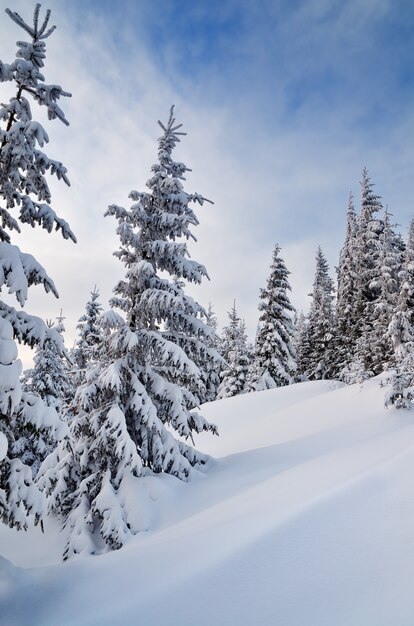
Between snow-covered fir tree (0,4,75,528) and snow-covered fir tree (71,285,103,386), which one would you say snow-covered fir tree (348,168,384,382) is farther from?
snow-covered fir tree (0,4,75,528)

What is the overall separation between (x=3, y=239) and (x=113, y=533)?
598 cm

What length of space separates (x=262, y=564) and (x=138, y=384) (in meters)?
5.46

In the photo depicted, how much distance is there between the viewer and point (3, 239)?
5.95 m

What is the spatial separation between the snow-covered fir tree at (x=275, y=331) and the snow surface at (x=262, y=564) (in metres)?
21.3

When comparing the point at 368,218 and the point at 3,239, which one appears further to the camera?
the point at 368,218

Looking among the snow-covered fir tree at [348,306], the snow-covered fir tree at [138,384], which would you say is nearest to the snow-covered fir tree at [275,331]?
the snow-covered fir tree at [348,306]

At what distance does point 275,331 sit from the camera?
29.7 meters

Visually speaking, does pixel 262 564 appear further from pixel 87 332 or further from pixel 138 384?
pixel 87 332

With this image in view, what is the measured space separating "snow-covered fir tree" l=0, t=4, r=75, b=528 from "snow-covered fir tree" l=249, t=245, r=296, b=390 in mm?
25047

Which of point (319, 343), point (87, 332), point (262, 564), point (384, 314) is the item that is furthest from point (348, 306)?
point (262, 564)

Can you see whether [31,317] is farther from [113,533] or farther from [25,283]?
[113,533]

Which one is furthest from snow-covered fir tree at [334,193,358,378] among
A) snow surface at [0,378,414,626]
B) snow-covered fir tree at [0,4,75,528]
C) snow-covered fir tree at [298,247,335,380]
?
snow-covered fir tree at [0,4,75,528]

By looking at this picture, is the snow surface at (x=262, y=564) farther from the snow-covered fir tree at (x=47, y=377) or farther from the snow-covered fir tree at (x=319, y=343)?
the snow-covered fir tree at (x=319, y=343)

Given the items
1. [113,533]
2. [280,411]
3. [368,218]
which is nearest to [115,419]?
[113,533]
